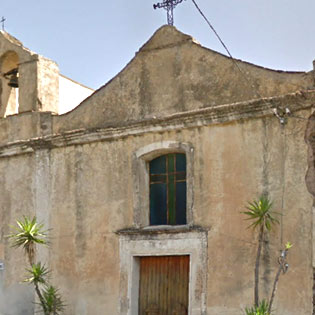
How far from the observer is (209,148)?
1544 cm

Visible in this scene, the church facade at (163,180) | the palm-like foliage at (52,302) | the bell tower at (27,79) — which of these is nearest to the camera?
the church facade at (163,180)

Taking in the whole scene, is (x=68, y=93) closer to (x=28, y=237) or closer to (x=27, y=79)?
(x=27, y=79)

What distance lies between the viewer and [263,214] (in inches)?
558

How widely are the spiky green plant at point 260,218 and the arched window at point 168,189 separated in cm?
205

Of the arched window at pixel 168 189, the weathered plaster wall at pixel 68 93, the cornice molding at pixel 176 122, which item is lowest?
the arched window at pixel 168 189

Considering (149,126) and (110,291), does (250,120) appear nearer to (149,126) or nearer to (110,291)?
(149,126)

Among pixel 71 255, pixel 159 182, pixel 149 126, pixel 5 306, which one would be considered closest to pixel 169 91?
pixel 149 126

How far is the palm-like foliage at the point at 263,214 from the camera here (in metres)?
14.2

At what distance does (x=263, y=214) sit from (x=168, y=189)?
2833 mm

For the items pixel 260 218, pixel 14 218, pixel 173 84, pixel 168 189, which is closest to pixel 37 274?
pixel 14 218

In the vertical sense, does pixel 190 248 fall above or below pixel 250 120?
below

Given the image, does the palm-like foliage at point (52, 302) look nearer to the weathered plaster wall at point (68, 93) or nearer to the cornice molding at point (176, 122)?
the cornice molding at point (176, 122)

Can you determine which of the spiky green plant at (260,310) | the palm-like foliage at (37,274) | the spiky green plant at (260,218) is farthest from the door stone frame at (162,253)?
the palm-like foliage at (37,274)

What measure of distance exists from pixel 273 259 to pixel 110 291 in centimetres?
389
